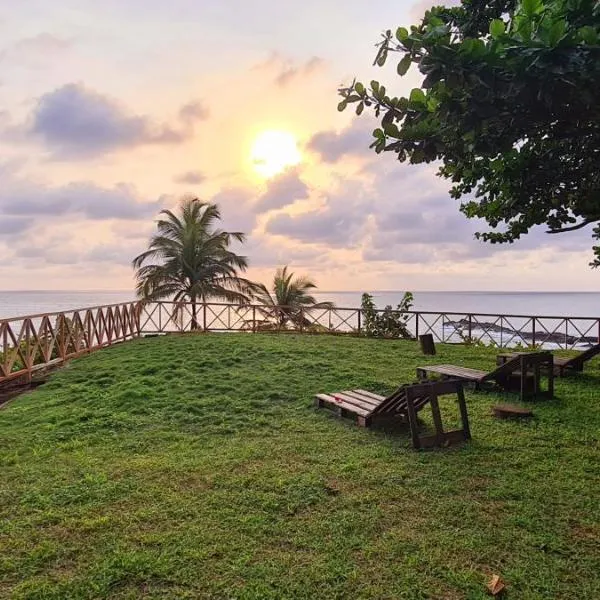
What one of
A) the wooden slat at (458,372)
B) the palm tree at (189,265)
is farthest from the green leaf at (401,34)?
the palm tree at (189,265)

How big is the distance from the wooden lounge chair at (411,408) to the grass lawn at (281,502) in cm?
17

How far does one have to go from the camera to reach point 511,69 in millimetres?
2186

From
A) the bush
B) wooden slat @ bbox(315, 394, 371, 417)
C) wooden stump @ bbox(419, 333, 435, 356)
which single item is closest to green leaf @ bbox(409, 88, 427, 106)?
wooden slat @ bbox(315, 394, 371, 417)

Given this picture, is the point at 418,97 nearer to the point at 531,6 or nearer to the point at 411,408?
the point at 531,6

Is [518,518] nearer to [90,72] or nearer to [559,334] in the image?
[90,72]

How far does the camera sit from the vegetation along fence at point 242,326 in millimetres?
8969

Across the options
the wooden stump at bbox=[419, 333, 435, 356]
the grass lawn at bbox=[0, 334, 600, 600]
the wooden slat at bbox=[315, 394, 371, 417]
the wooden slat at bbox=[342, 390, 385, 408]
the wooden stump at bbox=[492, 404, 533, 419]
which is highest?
the wooden stump at bbox=[419, 333, 435, 356]

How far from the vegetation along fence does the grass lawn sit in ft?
8.80

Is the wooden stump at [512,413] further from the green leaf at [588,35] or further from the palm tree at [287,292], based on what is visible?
the palm tree at [287,292]

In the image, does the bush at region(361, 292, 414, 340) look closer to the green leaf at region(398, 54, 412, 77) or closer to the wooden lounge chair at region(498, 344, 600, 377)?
the wooden lounge chair at region(498, 344, 600, 377)

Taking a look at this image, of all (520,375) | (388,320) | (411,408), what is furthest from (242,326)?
(411,408)

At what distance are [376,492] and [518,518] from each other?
3.26 feet

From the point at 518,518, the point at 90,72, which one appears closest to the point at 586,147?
the point at 518,518

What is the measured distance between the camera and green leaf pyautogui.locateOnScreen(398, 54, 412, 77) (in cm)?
242
